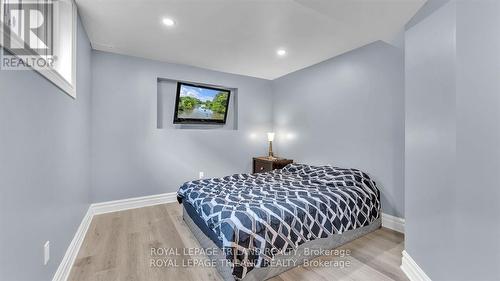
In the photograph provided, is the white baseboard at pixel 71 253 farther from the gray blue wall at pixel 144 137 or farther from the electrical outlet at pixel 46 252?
the gray blue wall at pixel 144 137

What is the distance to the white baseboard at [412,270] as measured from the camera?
1578mm

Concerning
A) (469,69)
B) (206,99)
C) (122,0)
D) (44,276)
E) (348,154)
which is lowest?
(44,276)

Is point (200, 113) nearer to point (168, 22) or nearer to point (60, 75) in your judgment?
point (168, 22)

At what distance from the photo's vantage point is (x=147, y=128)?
3.49 meters

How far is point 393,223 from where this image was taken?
2.61 metres

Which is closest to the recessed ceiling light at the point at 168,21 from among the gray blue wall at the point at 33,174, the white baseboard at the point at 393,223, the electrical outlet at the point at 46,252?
the gray blue wall at the point at 33,174

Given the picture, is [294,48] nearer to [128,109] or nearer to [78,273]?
[128,109]

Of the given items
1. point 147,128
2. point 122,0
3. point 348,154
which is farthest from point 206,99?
point 348,154

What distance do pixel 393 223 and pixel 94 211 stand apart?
4053mm

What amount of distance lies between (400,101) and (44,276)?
3586mm

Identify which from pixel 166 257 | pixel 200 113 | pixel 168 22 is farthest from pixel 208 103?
pixel 166 257

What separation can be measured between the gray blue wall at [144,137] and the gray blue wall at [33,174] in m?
1.34

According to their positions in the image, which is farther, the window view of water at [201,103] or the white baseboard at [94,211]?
the window view of water at [201,103]

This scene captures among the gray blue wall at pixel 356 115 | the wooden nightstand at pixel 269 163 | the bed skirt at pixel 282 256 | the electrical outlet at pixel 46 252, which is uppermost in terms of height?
the gray blue wall at pixel 356 115
